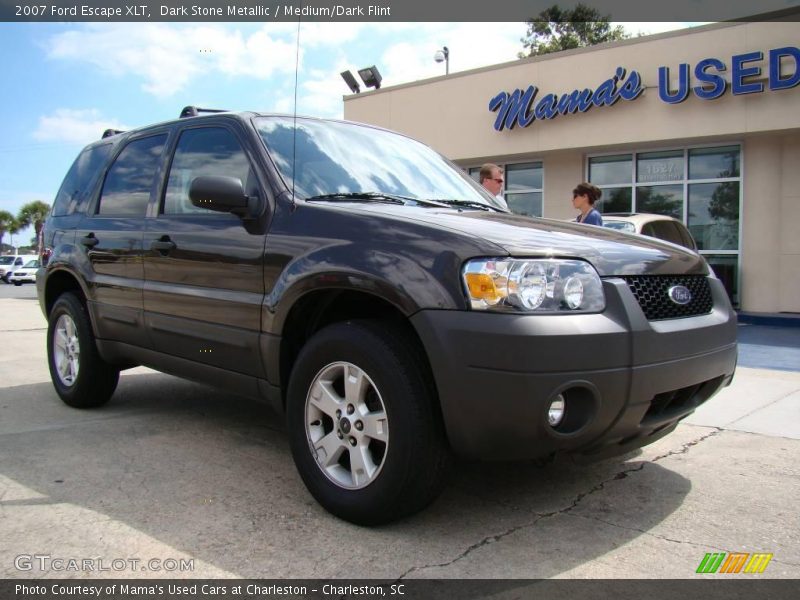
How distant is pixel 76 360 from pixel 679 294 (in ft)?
12.9

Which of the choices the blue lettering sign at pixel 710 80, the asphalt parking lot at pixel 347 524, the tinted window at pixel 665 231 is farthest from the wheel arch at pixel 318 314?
the blue lettering sign at pixel 710 80

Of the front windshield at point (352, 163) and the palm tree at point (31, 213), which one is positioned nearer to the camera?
the front windshield at point (352, 163)

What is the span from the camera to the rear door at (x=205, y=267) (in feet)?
11.2

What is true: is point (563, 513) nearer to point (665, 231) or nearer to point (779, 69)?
point (665, 231)

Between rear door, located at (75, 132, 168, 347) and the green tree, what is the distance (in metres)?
34.3

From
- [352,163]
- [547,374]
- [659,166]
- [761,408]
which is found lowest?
[761,408]

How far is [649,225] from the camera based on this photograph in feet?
28.5

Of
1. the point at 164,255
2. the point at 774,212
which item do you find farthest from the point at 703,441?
the point at 774,212

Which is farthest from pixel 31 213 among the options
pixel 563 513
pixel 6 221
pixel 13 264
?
pixel 563 513

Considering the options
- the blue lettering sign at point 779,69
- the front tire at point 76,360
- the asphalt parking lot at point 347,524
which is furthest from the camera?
the blue lettering sign at point 779,69

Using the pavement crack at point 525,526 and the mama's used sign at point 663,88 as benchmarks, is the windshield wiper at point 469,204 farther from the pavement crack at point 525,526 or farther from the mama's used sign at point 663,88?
the mama's used sign at point 663,88

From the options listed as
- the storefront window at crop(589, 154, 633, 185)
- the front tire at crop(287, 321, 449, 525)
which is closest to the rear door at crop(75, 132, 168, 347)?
the front tire at crop(287, 321, 449, 525)

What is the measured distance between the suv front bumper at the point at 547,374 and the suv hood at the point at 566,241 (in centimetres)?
16

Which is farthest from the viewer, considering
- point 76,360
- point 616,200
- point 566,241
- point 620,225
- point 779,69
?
point 616,200
